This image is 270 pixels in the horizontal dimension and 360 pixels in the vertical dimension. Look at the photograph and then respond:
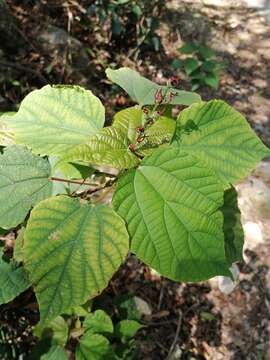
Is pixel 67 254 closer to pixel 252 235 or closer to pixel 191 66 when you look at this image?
pixel 252 235

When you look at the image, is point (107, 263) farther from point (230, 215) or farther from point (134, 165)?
point (230, 215)

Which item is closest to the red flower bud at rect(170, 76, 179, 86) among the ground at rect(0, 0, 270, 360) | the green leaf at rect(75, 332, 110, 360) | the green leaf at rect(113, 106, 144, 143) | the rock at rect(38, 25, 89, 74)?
the green leaf at rect(113, 106, 144, 143)

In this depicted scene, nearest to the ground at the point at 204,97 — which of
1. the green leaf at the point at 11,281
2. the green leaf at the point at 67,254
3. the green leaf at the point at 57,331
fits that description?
the green leaf at the point at 57,331

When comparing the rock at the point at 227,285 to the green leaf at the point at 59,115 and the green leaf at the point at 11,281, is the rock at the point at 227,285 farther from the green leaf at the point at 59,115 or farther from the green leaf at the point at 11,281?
the green leaf at the point at 59,115

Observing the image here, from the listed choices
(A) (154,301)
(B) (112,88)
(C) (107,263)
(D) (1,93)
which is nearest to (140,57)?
(B) (112,88)

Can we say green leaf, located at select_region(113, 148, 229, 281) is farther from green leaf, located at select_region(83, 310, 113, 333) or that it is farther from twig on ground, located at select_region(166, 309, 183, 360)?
twig on ground, located at select_region(166, 309, 183, 360)
